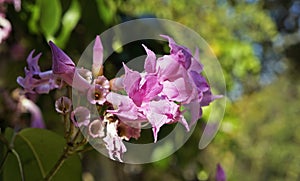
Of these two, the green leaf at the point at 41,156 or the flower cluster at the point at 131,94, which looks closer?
the flower cluster at the point at 131,94

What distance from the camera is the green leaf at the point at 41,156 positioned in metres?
0.69

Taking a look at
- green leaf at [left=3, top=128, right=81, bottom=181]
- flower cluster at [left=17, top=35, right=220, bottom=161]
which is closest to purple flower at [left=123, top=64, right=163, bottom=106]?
flower cluster at [left=17, top=35, right=220, bottom=161]

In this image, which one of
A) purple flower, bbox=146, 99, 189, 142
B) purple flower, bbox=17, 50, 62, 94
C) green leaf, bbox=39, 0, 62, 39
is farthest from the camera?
green leaf, bbox=39, 0, 62, 39

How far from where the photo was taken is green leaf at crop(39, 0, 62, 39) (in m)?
0.96

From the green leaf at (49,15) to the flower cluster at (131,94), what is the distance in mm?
417

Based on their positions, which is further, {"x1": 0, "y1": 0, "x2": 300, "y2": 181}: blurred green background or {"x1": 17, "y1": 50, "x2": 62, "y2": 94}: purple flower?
{"x1": 0, "y1": 0, "x2": 300, "y2": 181}: blurred green background

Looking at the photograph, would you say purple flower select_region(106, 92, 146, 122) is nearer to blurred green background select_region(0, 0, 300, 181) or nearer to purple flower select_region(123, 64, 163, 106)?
purple flower select_region(123, 64, 163, 106)

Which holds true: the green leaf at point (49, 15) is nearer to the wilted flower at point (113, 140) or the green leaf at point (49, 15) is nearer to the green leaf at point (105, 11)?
the green leaf at point (105, 11)

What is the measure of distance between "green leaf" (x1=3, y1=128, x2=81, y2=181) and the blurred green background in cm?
28

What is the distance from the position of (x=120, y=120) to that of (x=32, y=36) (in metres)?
0.76

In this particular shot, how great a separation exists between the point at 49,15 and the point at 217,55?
1.11 metres

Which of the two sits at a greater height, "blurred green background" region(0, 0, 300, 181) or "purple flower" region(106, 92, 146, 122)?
"purple flower" region(106, 92, 146, 122)

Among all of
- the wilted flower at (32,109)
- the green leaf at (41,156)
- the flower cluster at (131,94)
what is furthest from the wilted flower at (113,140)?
the wilted flower at (32,109)

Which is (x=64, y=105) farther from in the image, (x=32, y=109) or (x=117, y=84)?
(x=32, y=109)
